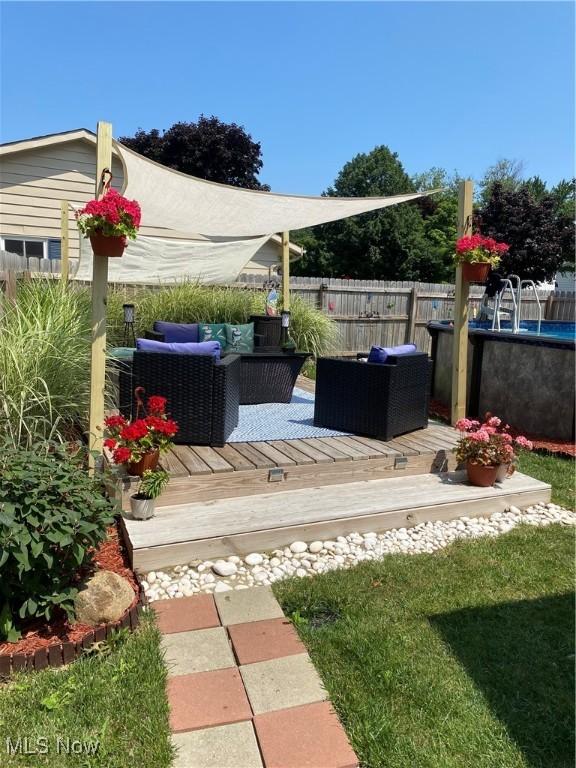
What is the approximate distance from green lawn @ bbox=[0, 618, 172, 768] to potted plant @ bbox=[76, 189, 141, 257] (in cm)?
215

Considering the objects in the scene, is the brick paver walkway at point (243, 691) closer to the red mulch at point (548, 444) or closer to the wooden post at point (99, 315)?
the wooden post at point (99, 315)

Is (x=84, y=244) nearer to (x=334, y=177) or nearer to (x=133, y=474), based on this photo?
(x=133, y=474)

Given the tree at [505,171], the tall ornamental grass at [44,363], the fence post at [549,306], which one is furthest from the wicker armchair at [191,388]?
the tree at [505,171]

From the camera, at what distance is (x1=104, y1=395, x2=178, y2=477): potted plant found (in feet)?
10.0

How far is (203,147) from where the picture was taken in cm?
2372

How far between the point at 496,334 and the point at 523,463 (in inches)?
67.7

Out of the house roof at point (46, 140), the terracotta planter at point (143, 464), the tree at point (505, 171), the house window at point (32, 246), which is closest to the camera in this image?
the terracotta planter at point (143, 464)

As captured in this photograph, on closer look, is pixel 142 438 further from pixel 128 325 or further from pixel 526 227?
pixel 526 227

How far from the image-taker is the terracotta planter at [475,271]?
15.0 ft

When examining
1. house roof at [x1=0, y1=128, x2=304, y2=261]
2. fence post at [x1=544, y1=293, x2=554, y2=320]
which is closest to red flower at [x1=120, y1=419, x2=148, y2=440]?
house roof at [x1=0, y1=128, x2=304, y2=261]

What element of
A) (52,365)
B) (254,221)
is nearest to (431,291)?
(254,221)

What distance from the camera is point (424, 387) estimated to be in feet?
15.2

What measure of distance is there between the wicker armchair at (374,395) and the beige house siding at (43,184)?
20.8ft

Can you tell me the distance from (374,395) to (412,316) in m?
7.33
